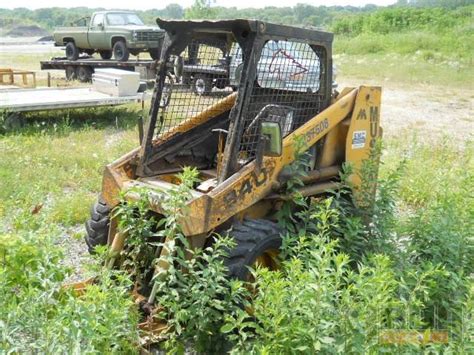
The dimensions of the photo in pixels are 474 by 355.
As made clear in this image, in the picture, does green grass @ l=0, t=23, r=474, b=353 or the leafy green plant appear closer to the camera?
the leafy green plant

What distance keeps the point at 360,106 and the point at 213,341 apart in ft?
7.93

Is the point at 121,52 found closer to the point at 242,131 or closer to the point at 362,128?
the point at 362,128

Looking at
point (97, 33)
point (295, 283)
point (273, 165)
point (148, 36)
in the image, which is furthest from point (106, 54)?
point (295, 283)

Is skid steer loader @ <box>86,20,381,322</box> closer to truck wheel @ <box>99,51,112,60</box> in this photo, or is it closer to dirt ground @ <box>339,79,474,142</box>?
dirt ground @ <box>339,79,474,142</box>

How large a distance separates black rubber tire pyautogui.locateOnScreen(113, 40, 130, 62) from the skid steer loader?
14.8 metres

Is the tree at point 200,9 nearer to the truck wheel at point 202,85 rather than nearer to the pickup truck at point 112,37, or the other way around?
the pickup truck at point 112,37

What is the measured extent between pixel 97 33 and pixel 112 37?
94cm

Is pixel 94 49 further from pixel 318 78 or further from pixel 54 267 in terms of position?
pixel 54 267

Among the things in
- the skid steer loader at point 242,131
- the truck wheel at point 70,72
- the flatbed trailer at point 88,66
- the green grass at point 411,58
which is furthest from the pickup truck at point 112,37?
the skid steer loader at point 242,131

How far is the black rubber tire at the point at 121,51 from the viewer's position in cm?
1930

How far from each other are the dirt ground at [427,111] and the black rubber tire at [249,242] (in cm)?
612

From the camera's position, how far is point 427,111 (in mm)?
14984

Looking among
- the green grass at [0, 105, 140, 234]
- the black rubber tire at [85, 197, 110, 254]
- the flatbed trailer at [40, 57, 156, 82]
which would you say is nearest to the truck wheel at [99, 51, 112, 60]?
the flatbed trailer at [40, 57, 156, 82]

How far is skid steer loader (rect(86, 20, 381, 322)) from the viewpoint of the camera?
411 cm
